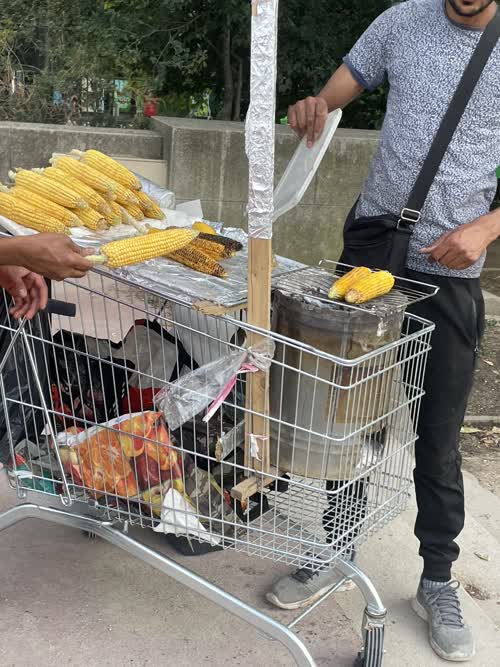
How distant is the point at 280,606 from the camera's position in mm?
2922

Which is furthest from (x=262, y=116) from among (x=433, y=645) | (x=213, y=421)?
(x=433, y=645)

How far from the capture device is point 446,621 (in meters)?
2.80

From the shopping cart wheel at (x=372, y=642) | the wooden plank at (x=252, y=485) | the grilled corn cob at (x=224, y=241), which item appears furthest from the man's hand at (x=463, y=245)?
the shopping cart wheel at (x=372, y=642)

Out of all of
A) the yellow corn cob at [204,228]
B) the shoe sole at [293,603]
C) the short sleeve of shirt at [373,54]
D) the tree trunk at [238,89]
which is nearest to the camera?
the yellow corn cob at [204,228]

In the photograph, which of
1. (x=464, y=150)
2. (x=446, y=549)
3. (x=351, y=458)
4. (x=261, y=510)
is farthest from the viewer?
(x=446, y=549)

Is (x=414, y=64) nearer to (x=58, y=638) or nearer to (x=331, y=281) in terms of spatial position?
(x=331, y=281)

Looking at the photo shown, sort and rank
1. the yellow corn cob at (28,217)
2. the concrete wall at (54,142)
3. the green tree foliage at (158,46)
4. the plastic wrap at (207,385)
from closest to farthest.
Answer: the plastic wrap at (207,385) < the yellow corn cob at (28,217) < the concrete wall at (54,142) < the green tree foliage at (158,46)

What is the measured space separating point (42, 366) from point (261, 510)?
79 cm

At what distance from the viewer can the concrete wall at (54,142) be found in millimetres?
5434

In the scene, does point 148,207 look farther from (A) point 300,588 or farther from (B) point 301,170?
(A) point 300,588

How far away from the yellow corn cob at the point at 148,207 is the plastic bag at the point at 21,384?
0.46 m

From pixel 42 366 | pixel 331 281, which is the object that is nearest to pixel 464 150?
pixel 331 281

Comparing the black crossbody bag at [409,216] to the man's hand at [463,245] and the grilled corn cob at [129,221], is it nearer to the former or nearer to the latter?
the man's hand at [463,245]

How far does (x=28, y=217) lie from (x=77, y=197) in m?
0.15
